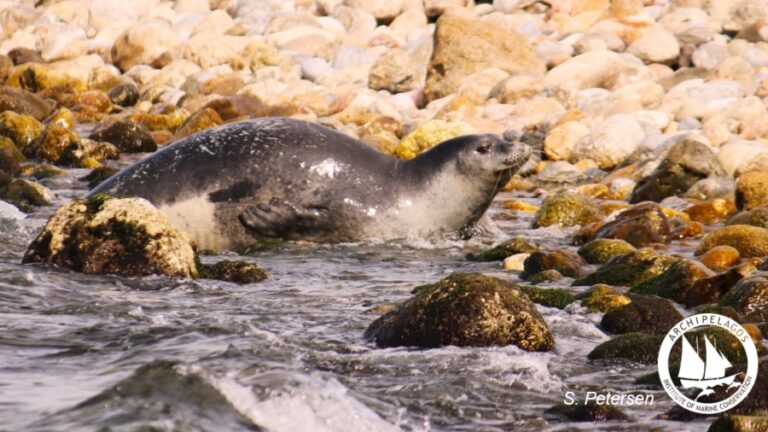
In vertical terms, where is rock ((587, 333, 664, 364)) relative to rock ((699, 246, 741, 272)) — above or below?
below

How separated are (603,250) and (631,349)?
341 centimetres

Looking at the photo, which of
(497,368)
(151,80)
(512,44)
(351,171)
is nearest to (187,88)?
(151,80)

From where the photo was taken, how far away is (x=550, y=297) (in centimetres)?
763

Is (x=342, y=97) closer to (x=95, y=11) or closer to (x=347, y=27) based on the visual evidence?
(x=347, y=27)

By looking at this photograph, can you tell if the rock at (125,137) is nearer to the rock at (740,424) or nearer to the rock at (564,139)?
the rock at (564,139)

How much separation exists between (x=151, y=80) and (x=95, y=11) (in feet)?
21.3

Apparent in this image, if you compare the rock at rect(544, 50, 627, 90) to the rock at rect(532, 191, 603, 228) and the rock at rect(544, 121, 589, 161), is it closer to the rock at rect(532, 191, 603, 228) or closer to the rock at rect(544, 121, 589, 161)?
the rock at rect(544, 121, 589, 161)

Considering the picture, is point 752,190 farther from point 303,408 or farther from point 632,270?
point 303,408

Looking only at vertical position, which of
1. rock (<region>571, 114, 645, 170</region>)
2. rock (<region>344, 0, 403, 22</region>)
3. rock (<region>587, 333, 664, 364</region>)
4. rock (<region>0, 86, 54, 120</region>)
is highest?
rock (<region>344, 0, 403, 22</region>)

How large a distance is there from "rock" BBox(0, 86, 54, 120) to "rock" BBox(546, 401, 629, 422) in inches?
625

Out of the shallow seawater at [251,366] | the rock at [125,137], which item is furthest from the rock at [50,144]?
the shallow seawater at [251,366]

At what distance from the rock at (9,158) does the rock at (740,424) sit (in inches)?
409

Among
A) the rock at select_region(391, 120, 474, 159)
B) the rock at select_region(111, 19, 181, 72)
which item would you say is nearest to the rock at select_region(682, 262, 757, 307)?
the rock at select_region(391, 120, 474, 159)

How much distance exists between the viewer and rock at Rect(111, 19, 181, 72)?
86.9 ft
